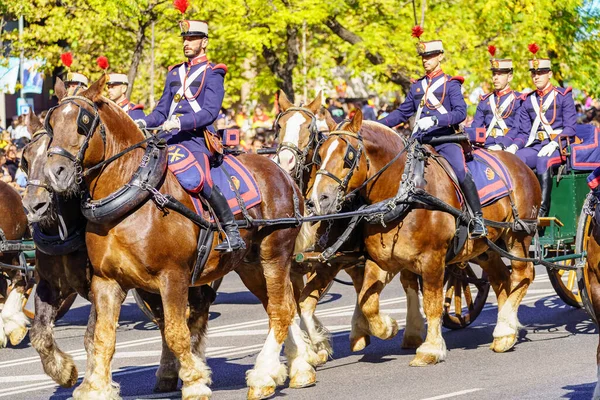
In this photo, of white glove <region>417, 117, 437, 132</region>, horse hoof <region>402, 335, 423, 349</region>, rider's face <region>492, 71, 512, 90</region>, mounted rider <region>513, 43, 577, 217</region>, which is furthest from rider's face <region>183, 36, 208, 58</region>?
rider's face <region>492, 71, 512, 90</region>

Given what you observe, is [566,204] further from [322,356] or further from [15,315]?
[15,315]

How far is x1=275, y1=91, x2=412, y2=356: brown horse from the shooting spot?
11.3m

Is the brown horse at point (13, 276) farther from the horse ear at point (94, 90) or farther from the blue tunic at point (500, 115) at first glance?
the blue tunic at point (500, 115)

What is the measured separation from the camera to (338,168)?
34.6 feet

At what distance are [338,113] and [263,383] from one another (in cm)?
1168

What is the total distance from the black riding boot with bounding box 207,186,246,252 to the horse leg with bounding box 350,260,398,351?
72.3 inches

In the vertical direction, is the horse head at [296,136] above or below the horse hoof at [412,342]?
above

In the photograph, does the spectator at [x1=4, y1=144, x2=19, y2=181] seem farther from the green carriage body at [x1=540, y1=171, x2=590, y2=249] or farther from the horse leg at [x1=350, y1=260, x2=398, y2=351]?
the horse leg at [x1=350, y1=260, x2=398, y2=351]

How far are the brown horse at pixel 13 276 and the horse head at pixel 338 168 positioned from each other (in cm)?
369

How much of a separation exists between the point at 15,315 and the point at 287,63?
15.7 metres

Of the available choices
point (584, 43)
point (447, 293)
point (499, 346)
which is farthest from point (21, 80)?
point (499, 346)

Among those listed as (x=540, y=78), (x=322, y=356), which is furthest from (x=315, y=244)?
(x=540, y=78)

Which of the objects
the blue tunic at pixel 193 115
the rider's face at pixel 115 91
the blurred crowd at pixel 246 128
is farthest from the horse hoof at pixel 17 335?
the blurred crowd at pixel 246 128

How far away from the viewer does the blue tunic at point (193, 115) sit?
9273 millimetres
